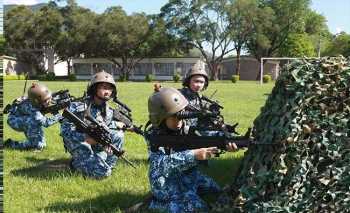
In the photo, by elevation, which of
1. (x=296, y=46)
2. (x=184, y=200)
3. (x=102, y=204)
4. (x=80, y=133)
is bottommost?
(x=102, y=204)

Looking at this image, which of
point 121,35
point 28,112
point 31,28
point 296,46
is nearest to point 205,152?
point 28,112

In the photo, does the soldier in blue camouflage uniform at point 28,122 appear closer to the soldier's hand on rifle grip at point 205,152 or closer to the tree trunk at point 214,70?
the soldier's hand on rifle grip at point 205,152

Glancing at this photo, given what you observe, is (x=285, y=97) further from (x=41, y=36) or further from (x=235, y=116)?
(x=41, y=36)

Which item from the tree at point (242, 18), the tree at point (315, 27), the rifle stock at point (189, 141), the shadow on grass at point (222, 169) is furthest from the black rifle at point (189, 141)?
the tree at point (315, 27)

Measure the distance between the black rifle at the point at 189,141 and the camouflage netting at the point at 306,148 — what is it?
0.50 m

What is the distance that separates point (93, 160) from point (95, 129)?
21.8 inches

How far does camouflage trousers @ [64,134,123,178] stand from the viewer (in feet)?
24.5

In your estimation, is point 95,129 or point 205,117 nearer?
point 205,117

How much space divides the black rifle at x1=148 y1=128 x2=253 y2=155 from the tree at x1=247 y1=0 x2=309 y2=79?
235ft

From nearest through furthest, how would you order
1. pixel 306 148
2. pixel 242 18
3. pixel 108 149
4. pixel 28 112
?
1. pixel 306 148
2. pixel 108 149
3. pixel 28 112
4. pixel 242 18

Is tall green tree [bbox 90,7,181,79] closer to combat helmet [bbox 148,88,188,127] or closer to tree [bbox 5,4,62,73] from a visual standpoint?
tree [bbox 5,4,62,73]

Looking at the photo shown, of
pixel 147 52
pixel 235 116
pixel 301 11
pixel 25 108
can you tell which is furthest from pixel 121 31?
pixel 25 108

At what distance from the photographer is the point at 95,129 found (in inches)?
281

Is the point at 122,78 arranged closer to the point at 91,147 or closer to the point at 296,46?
the point at 296,46
